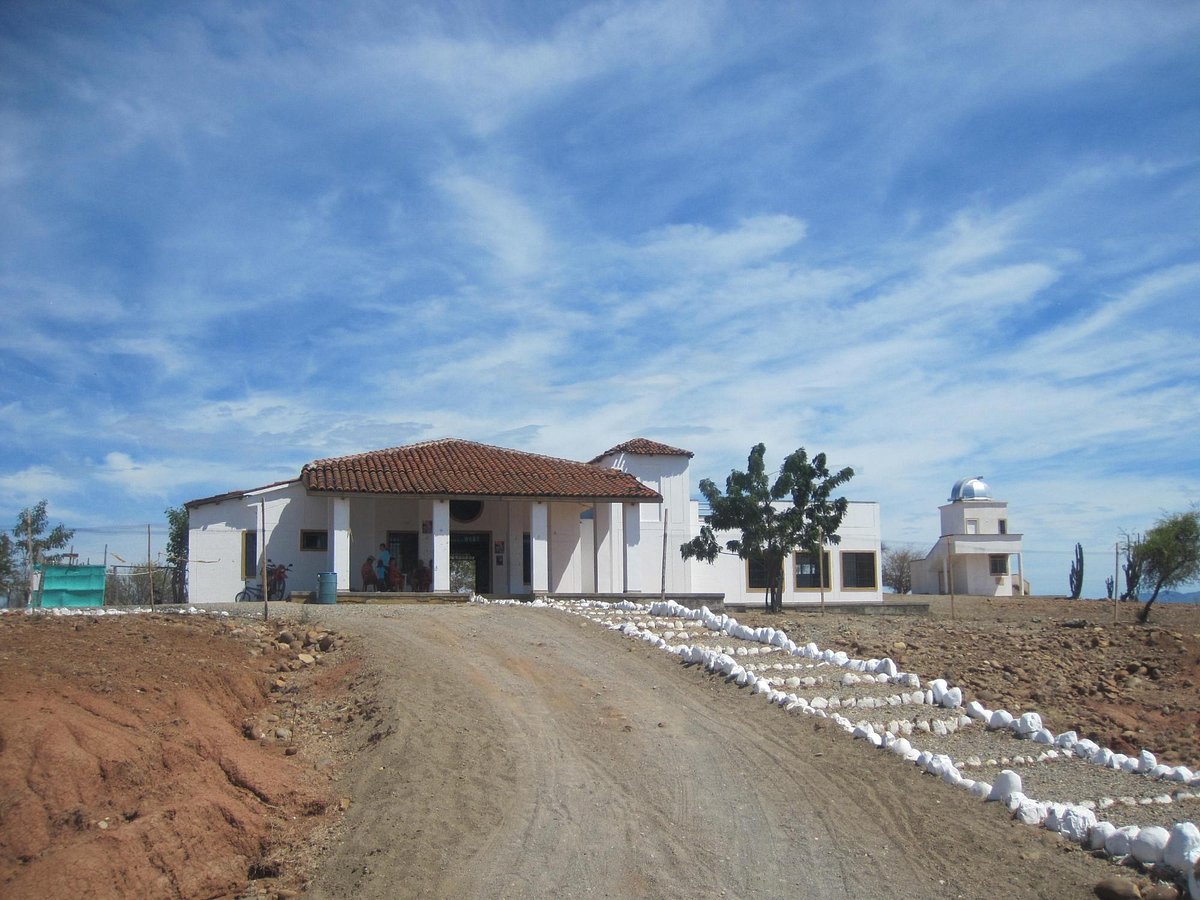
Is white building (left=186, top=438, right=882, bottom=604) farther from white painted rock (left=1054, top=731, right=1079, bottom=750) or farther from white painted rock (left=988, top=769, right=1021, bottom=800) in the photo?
white painted rock (left=988, top=769, right=1021, bottom=800)

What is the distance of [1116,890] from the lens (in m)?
6.77

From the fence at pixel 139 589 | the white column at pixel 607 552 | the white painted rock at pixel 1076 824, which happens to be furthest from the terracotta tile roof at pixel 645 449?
the white painted rock at pixel 1076 824

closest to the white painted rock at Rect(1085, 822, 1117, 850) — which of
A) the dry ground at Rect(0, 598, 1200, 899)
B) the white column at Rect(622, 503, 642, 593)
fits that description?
the dry ground at Rect(0, 598, 1200, 899)

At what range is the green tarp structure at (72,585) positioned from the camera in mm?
19325

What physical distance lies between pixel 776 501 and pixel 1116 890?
19.6m

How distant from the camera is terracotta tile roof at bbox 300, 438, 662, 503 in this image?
76.3 feet

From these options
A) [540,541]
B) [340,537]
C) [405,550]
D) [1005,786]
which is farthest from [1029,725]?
[405,550]

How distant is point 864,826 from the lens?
820 cm

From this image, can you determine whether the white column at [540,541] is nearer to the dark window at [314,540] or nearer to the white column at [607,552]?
the white column at [607,552]

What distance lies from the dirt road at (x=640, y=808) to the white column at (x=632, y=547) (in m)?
12.8

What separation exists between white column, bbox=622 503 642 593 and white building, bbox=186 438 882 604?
31 millimetres

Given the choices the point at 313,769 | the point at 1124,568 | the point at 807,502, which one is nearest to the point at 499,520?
the point at 807,502

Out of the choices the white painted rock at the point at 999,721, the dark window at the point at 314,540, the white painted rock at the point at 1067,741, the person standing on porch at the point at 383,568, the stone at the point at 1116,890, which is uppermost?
the dark window at the point at 314,540

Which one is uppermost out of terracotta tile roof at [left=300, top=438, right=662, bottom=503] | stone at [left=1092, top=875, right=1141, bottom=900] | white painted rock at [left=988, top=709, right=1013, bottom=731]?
terracotta tile roof at [left=300, top=438, right=662, bottom=503]
